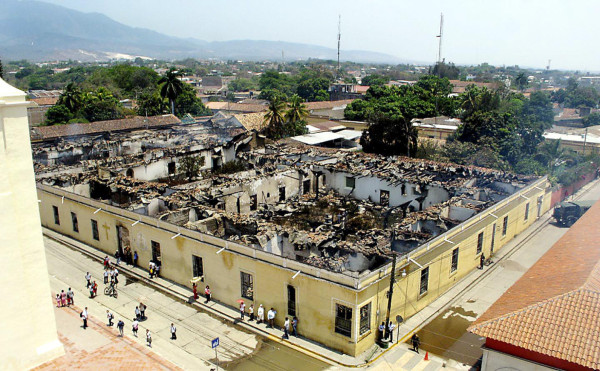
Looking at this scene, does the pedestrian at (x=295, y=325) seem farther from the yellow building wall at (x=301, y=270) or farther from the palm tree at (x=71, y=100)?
the palm tree at (x=71, y=100)

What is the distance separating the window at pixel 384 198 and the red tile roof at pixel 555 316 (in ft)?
60.6

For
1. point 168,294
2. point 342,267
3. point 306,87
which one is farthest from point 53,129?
point 306,87

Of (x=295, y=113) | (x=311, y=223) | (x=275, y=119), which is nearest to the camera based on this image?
(x=311, y=223)

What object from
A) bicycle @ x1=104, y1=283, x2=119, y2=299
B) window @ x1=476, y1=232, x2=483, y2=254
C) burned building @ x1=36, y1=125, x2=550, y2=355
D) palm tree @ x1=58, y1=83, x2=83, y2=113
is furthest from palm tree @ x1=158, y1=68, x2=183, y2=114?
window @ x1=476, y1=232, x2=483, y2=254

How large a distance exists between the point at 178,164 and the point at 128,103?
58381 millimetres

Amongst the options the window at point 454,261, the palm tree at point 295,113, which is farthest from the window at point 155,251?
the palm tree at point 295,113

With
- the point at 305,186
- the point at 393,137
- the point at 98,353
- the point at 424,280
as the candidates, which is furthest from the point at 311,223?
the point at 393,137

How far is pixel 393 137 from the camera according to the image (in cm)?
5325

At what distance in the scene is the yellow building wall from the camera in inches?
789

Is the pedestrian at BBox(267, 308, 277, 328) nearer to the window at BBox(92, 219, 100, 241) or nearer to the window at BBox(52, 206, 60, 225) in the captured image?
the window at BBox(92, 219, 100, 241)

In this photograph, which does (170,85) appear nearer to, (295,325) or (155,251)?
(155,251)

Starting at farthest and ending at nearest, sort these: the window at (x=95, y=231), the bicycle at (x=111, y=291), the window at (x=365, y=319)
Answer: the window at (x=95, y=231) → the bicycle at (x=111, y=291) → the window at (x=365, y=319)

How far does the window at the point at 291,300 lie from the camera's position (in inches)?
838

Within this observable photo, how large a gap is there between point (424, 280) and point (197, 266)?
11.9 metres
